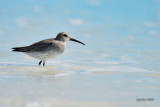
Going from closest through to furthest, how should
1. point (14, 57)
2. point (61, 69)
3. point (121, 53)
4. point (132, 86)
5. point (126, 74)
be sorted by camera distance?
point (132, 86), point (126, 74), point (61, 69), point (14, 57), point (121, 53)

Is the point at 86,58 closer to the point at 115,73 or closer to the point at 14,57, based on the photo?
the point at 14,57

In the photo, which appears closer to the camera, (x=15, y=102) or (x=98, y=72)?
(x=15, y=102)

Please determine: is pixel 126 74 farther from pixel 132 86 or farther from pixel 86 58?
pixel 86 58

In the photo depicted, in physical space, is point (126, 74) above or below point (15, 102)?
above

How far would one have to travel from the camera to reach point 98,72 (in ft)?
40.7

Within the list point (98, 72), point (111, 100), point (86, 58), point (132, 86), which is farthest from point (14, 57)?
point (111, 100)

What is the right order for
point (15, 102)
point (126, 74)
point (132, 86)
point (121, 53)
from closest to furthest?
point (15, 102) < point (132, 86) < point (126, 74) < point (121, 53)

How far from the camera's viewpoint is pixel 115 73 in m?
12.2

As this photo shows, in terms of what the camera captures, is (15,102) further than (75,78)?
No

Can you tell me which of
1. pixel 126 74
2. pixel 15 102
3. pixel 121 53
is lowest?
pixel 15 102

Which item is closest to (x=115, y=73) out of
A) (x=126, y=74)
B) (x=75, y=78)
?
(x=126, y=74)

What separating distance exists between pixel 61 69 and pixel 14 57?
3.95 m

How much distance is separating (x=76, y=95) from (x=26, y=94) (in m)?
1.01

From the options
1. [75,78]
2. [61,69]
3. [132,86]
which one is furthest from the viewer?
[61,69]
